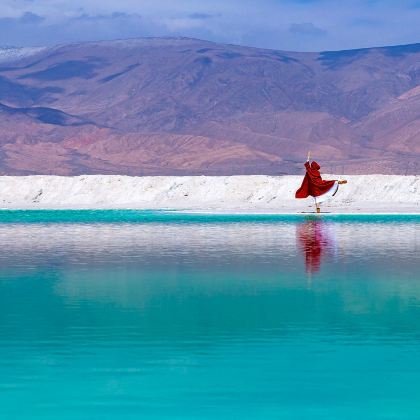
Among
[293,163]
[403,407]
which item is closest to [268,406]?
[403,407]

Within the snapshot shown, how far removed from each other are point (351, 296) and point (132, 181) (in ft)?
291

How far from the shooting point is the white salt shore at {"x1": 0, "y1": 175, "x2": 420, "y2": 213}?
93875mm

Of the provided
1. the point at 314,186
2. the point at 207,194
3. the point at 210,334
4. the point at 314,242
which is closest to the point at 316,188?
the point at 314,186

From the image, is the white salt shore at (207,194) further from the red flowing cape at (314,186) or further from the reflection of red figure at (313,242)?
the reflection of red figure at (313,242)

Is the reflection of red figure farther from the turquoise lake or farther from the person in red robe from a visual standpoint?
the person in red robe

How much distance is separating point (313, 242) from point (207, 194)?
61257 mm

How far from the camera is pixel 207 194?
107m

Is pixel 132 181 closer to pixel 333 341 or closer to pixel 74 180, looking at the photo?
pixel 74 180

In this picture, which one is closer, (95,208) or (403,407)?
(403,407)

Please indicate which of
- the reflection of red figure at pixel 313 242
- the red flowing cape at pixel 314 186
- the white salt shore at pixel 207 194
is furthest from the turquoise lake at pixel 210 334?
the white salt shore at pixel 207 194

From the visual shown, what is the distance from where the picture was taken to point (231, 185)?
10731 cm

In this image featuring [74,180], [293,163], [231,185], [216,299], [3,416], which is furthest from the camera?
[293,163]

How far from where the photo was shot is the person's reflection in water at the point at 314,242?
1405 inches

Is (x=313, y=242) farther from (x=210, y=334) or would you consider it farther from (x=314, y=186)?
(x=314, y=186)
